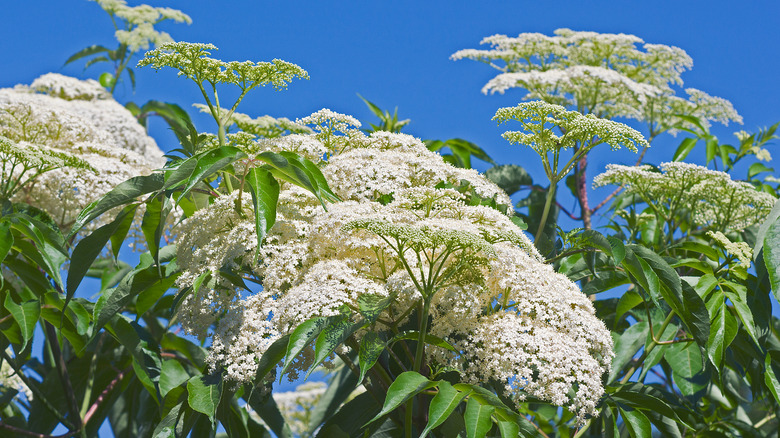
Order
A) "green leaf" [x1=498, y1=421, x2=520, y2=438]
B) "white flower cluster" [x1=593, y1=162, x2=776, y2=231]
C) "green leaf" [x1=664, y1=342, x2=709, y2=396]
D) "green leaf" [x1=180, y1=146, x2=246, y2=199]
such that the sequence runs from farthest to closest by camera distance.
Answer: "white flower cluster" [x1=593, y1=162, x2=776, y2=231]
"green leaf" [x1=664, y1=342, x2=709, y2=396]
"green leaf" [x1=180, y1=146, x2=246, y2=199]
"green leaf" [x1=498, y1=421, x2=520, y2=438]

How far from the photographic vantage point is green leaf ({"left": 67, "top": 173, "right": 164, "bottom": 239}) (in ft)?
6.86

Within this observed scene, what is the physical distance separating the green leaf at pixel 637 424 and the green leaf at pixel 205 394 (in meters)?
1.11

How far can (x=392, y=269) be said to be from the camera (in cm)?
211

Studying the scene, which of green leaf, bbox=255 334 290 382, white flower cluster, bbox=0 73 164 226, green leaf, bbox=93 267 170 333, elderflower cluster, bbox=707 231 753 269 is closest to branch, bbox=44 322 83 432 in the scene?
white flower cluster, bbox=0 73 164 226

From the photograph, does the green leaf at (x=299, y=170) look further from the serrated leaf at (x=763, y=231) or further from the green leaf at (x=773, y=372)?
the green leaf at (x=773, y=372)

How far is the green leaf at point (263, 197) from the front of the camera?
6.30ft

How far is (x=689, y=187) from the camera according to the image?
11.7ft

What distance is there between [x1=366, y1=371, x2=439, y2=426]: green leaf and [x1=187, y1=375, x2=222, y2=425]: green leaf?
1.54 feet

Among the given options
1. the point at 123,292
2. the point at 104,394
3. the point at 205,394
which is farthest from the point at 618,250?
the point at 104,394

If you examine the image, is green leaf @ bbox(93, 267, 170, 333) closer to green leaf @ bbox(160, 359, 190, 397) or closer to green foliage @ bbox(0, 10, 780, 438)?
green foliage @ bbox(0, 10, 780, 438)

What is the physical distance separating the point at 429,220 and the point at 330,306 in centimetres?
35

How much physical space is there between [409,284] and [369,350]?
208 millimetres

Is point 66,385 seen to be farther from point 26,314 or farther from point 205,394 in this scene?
point 205,394

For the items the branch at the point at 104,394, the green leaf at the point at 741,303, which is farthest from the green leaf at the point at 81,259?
the green leaf at the point at 741,303
